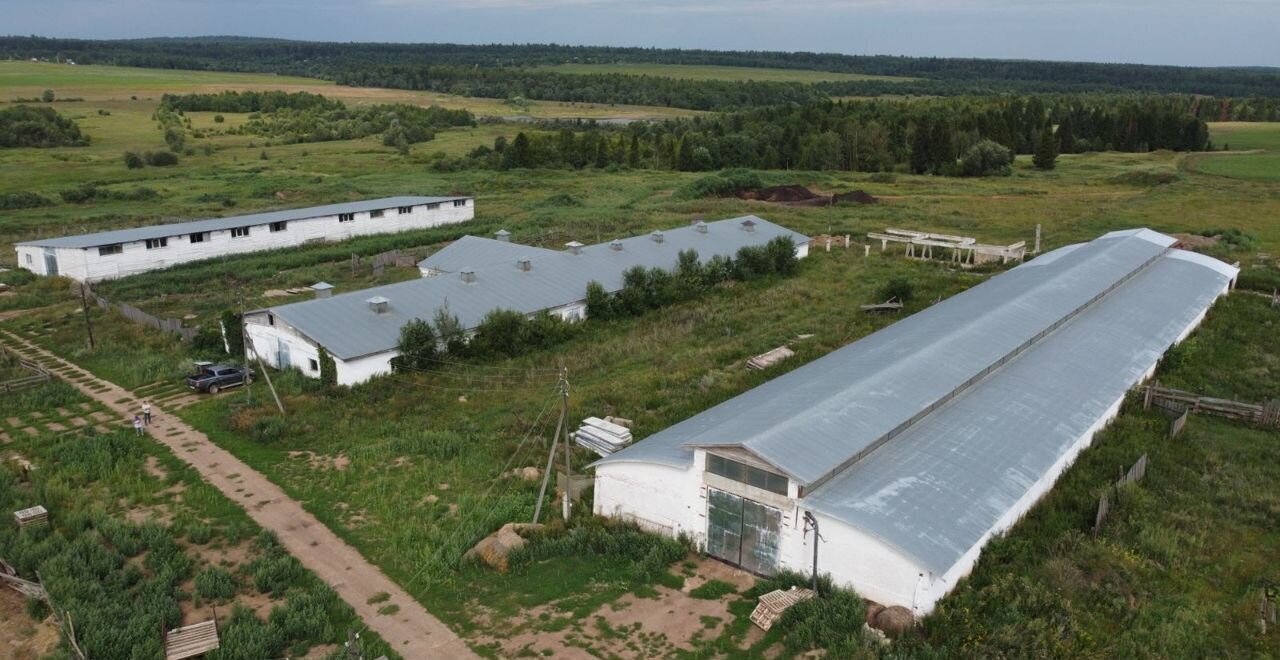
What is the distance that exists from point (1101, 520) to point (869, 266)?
113ft

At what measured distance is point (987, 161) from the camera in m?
99.1

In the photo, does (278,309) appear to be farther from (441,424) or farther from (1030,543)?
(1030,543)

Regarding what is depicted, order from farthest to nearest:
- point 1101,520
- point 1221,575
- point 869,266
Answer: point 869,266
point 1101,520
point 1221,575

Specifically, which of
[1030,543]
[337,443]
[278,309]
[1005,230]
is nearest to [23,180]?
[278,309]

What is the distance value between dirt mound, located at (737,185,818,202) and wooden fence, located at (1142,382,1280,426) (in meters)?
55.9

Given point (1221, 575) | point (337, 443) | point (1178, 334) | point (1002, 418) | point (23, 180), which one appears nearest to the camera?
point (1221, 575)

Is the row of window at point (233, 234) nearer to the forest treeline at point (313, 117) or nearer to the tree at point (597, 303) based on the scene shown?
the tree at point (597, 303)

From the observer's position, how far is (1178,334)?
1363 inches

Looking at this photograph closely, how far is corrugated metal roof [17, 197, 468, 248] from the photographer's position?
52.4 m

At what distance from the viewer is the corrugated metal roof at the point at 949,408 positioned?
63.9 feet

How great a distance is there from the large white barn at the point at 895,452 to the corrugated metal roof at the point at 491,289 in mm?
15329

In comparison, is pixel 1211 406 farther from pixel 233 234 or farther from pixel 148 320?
pixel 233 234

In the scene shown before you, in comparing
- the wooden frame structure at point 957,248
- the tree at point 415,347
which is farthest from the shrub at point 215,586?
the wooden frame structure at point 957,248

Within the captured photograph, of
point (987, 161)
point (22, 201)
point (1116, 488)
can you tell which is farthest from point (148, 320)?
point (987, 161)
